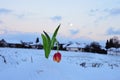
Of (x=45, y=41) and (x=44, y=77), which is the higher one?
(x=45, y=41)

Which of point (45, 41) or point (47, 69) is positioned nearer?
point (47, 69)

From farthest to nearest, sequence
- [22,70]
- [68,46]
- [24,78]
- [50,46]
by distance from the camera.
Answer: [68,46]
[50,46]
[22,70]
[24,78]

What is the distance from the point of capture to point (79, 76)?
418 centimetres

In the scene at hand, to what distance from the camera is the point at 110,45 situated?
69.9m

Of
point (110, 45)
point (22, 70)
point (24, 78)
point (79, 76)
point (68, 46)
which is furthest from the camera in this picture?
point (68, 46)

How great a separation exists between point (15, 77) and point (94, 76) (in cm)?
181

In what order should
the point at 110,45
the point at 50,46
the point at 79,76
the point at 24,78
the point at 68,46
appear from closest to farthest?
the point at 24,78, the point at 79,76, the point at 50,46, the point at 110,45, the point at 68,46

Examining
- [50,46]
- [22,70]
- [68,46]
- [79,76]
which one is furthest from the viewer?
[68,46]

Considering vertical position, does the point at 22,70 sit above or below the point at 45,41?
below

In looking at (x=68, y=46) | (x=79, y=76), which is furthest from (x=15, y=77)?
(x=68, y=46)

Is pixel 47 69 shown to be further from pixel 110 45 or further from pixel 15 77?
pixel 110 45

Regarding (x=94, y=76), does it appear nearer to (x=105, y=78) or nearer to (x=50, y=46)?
(x=105, y=78)

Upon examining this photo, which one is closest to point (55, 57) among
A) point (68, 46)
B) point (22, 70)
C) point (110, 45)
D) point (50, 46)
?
point (50, 46)

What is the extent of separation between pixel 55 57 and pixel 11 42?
227ft
